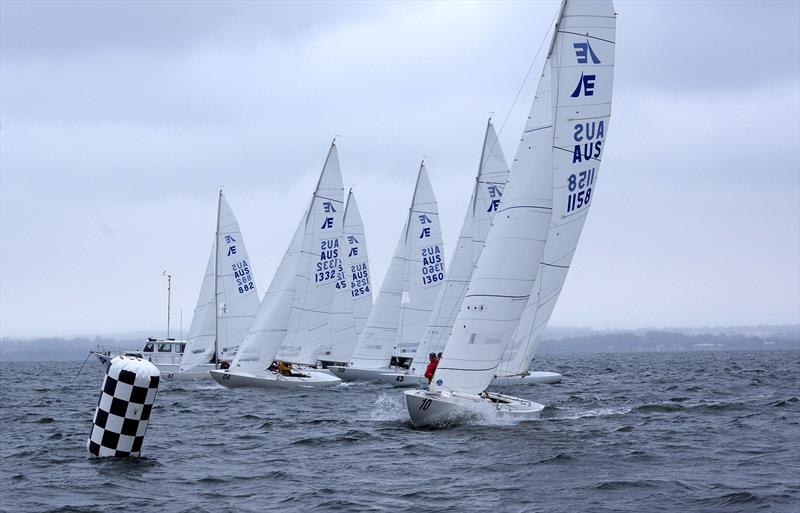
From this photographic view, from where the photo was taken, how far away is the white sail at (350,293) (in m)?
40.1

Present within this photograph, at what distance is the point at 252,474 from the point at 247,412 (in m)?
9.91

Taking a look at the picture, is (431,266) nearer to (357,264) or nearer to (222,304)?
(357,264)

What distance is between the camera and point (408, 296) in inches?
1547

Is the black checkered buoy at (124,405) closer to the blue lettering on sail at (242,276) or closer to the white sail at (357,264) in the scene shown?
the blue lettering on sail at (242,276)

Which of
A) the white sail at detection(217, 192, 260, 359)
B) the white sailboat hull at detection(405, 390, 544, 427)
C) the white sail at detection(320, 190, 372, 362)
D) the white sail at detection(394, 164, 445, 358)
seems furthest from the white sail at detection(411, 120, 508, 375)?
the white sailboat hull at detection(405, 390, 544, 427)

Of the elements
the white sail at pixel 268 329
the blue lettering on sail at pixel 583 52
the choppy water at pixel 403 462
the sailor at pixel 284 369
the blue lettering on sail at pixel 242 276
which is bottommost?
the choppy water at pixel 403 462

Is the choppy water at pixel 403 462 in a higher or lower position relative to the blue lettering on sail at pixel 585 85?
lower

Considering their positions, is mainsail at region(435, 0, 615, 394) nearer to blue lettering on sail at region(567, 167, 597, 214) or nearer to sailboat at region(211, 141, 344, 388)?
blue lettering on sail at region(567, 167, 597, 214)

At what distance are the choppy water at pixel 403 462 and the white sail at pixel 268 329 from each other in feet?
23.5

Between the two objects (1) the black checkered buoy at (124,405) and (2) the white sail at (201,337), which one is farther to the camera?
(2) the white sail at (201,337)

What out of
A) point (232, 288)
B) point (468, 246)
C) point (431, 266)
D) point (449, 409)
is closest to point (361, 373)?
point (431, 266)

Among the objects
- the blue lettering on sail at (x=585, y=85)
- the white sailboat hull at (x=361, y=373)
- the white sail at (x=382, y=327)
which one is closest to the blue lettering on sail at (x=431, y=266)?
the white sail at (x=382, y=327)

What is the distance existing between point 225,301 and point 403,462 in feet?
86.3

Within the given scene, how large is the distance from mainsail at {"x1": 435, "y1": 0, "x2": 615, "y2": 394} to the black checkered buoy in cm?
755
